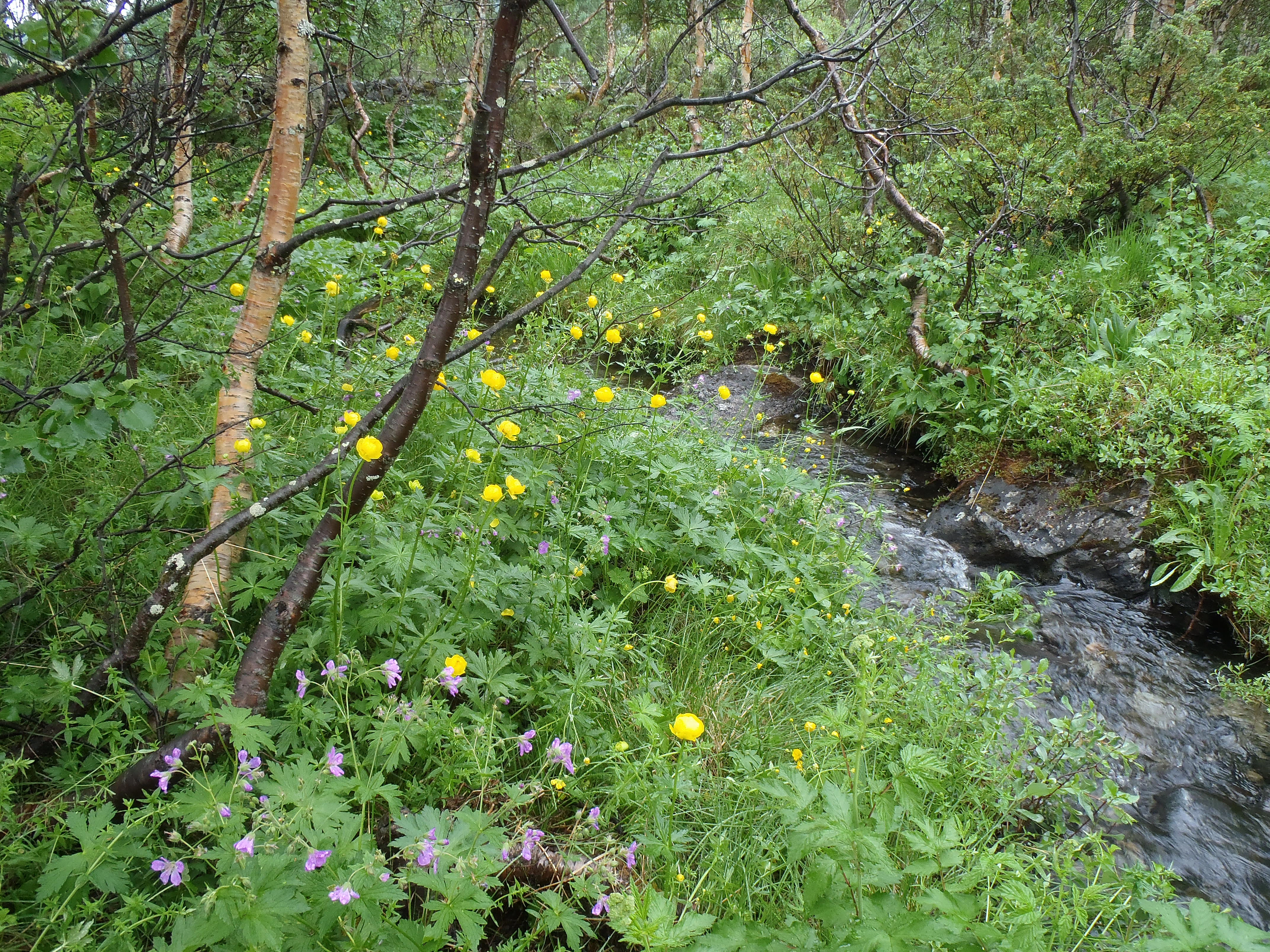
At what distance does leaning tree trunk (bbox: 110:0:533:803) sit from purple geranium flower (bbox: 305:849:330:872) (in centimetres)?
47

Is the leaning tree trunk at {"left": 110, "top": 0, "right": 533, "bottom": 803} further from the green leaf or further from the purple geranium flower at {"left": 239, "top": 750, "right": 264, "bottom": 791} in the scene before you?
the green leaf

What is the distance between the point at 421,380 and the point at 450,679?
713 millimetres

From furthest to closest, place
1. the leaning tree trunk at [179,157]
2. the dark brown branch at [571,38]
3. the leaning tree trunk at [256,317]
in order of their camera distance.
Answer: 1. the leaning tree trunk at [179,157]
2. the leaning tree trunk at [256,317]
3. the dark brown branch at [571,38]

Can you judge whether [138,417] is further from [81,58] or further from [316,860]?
[316,860]

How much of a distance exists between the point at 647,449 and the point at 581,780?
152 centimetres

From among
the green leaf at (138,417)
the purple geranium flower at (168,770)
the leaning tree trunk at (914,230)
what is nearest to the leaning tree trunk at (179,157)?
the green leaf at (138,417)

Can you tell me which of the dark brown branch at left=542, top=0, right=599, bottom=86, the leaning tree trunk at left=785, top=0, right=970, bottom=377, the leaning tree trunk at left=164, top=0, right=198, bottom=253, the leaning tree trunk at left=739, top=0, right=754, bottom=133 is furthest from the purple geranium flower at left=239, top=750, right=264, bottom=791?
the leaning tree trunk at left=739, top=0, right=754, bottom=133

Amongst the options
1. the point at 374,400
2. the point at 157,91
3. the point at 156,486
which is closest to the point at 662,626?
the point at 374,400

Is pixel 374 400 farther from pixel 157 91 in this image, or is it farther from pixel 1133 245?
pixel 1133 245

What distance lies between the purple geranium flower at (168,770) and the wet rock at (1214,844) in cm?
284

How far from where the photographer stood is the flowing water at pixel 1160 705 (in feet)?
7.58

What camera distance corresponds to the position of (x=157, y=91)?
212 cm

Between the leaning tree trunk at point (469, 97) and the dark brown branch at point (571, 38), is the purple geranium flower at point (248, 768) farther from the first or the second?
the leaning tree trunk at point (469, 97)

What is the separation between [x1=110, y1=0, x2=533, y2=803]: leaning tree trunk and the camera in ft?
4.93
